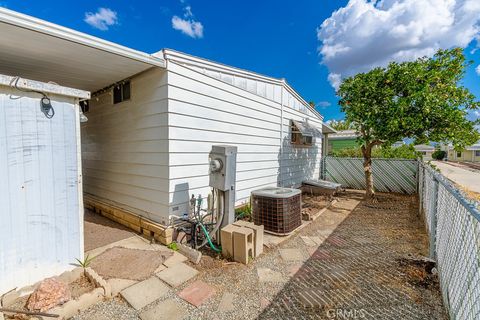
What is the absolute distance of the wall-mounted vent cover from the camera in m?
4.31

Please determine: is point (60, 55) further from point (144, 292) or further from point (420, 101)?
point (420, 101)

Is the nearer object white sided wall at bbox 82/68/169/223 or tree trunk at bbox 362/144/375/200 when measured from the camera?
white sided wall at bbox 82/68/169/223

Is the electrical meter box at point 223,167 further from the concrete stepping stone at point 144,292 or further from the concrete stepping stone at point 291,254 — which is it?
the concrete stepping stone at point 144,292

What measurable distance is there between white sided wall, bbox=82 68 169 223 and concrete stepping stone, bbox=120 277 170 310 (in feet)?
3.97

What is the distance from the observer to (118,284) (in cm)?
271

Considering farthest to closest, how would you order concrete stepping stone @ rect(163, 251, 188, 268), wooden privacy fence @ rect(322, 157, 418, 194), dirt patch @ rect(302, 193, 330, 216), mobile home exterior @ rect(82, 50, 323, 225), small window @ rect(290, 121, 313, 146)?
1. wooden privacy fence @ rect(322, 157, 418, 194)
2. small window @ rect(290, 121, 313, 146)
3. dirt patch @ rect(302, 193, 330, 216)
4. mobile home exterior @ rect(82, 50, 323, 225)
5. concrete stepping stone @ rect(163, 251, 188, 268)

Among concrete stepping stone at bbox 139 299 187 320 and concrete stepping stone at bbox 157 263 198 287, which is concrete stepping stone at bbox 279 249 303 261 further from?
concrete stepping stone at bbox 139 299 187 320

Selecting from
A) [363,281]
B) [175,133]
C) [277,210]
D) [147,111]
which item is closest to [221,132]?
[175,133]

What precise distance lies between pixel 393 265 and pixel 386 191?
23.2 feet

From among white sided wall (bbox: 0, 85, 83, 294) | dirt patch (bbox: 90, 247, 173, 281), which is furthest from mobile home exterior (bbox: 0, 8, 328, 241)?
white sided wall (bbox: 0, 85, 83, 294)

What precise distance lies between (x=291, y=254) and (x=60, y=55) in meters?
4.91

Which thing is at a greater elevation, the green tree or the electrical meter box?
the green tree

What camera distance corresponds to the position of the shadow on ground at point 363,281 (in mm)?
2312

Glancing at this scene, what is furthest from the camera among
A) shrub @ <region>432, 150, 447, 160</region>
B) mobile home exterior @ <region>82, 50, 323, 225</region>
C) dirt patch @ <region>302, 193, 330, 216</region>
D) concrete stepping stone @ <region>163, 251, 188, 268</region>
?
shrub @ <region>432, 150, 447, 160</region>
